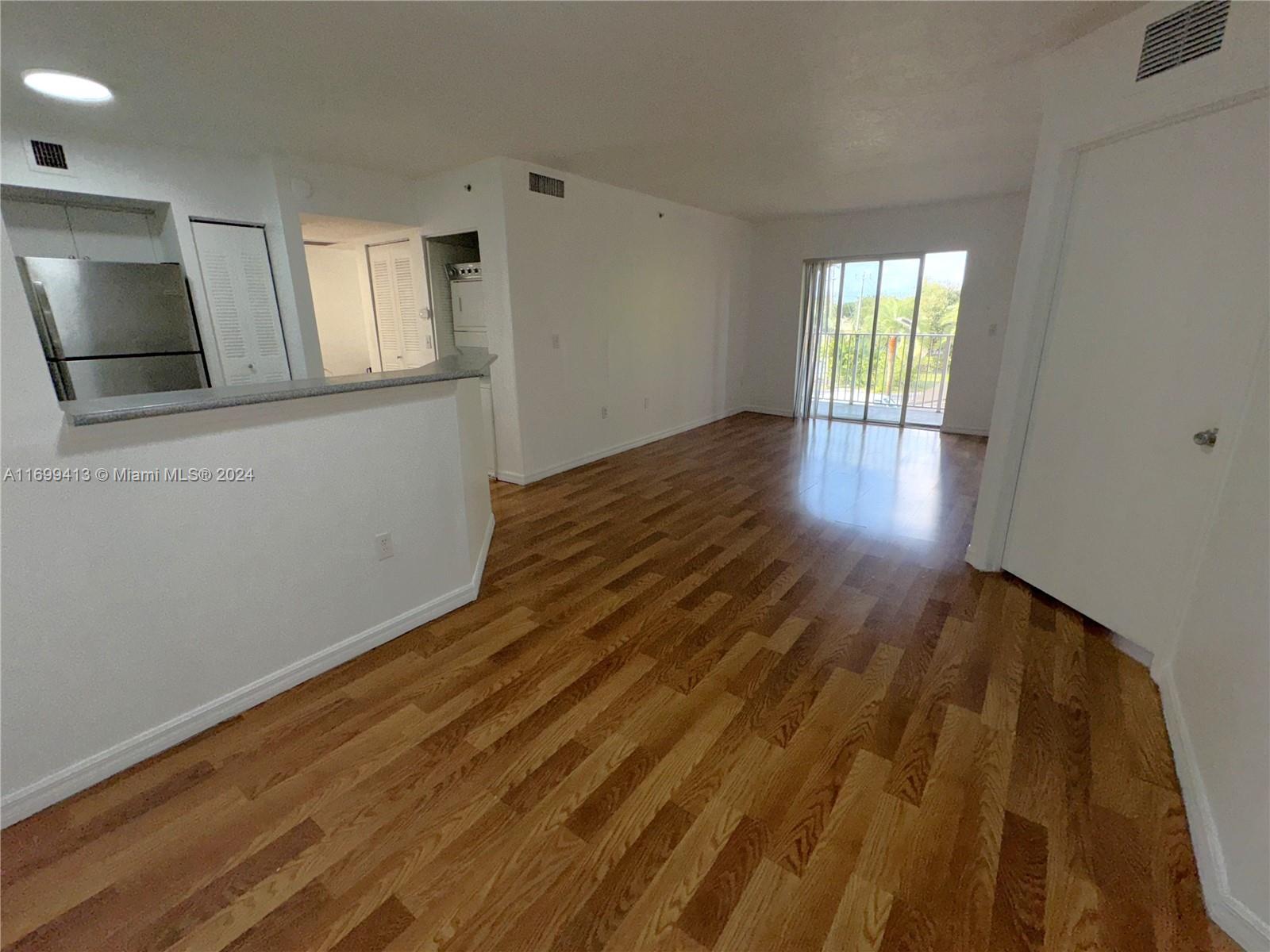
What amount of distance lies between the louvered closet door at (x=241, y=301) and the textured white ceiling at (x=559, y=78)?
1.85 ft

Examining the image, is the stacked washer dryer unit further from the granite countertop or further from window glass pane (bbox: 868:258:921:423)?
window glass pane (bbox: 868:258:921:423)

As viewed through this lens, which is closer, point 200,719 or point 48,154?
point 200,719

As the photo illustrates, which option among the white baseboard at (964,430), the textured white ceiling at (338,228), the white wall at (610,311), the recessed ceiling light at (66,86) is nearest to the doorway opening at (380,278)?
→ the textured white ceiling at (338,228)

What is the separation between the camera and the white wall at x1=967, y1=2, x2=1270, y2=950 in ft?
4.06

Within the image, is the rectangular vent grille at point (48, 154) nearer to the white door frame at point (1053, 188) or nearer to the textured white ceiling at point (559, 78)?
the textured white ceiling at point (559, 78)

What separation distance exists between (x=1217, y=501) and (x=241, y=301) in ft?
17.6

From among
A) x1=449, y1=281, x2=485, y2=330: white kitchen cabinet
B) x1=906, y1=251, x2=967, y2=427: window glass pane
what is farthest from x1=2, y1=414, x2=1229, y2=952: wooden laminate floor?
x1=906, y1=251, x2=967, y2=427: window glass pane

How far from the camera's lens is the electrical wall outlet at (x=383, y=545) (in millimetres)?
→ 2189

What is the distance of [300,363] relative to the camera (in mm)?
4109

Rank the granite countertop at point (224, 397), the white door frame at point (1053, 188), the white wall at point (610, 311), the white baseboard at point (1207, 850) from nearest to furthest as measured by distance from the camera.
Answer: the white baseboard at point (1207, 850), the granite countertop at point (224, 397), the white door frame at point (1053, 188), the white wall at point (610, 311)

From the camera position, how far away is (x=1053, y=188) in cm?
240

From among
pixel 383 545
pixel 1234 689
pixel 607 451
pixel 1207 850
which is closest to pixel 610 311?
pixel 607 451

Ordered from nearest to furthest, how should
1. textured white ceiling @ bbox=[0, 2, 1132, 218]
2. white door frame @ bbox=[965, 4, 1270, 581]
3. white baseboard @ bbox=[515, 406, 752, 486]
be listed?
white door frame @ bbox=[965, 4, 1270, 581] → textured white ceiling @ bbox=[0, 2, 1132, 218] → white baseboard @ bbox=[515, 406, 752, 486]

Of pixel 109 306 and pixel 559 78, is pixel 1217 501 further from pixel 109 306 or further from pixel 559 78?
pixel 109 306
